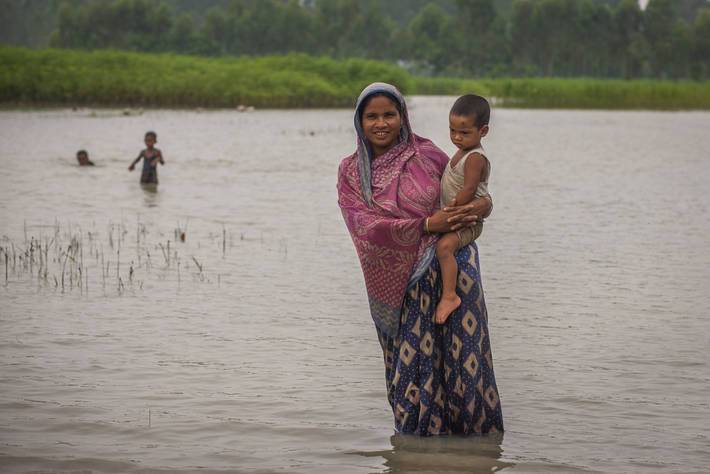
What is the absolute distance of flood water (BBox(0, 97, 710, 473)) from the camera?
5113 mm

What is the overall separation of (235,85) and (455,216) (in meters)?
50.2

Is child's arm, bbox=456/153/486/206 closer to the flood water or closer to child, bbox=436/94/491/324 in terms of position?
child, bbox=436/94/491/324

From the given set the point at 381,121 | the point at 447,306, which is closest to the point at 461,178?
the point at 381,121

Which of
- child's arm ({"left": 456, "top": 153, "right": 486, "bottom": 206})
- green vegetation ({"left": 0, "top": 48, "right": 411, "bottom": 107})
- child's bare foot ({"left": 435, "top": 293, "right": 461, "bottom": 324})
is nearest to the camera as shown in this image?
child's arm ({"left": 456, "top": 153, "right": 486, "bottom": 206})

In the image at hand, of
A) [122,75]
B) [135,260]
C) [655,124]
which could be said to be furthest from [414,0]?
[135,260]

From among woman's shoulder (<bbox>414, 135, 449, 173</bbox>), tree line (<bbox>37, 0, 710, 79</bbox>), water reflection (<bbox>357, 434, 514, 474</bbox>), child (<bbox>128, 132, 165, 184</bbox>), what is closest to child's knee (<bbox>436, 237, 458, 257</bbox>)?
woman's shoulder (<bbox>414, 135, 449, 173</bbox>)

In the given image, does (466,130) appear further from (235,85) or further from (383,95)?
(235,85)

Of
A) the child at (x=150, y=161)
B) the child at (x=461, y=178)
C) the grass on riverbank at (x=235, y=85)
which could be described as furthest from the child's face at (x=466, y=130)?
the grass on riverbank at (x=235, y=85)

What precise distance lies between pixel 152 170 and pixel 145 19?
95.3 metres

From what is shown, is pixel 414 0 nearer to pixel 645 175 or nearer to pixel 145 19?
pixel 145 19

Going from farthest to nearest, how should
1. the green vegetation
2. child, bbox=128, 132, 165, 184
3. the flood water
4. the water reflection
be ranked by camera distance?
the green vegetation, child, bbox=128, 132, 165, 184, the flood water, the water reflection

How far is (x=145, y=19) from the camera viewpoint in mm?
108438

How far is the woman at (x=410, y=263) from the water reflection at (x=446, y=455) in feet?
0.52

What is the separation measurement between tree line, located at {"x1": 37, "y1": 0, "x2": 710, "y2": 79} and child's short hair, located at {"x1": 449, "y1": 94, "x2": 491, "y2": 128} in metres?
106
